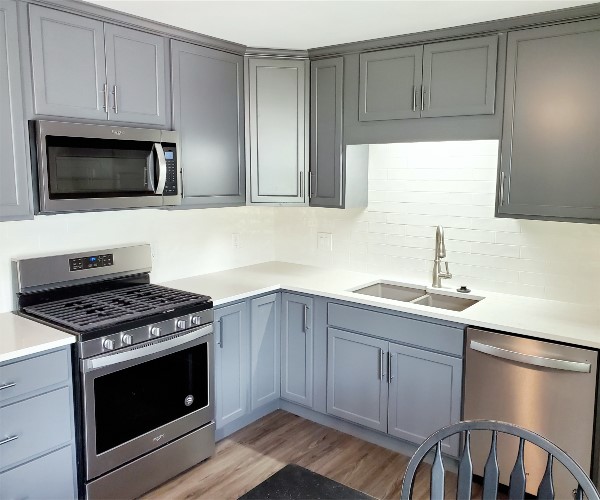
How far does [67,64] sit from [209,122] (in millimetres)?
880

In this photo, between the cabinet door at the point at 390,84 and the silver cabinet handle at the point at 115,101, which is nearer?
the silver cabinet handle at the point at 115,101

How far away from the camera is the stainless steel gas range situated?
2.35 m

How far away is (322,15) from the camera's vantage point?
2.59 m

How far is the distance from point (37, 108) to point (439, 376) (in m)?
2.28

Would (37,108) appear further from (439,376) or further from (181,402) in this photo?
(439,376)

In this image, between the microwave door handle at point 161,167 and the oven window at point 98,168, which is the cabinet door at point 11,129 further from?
the microwave door handle at point 161,167

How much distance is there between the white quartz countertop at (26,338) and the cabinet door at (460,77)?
6.93 ft

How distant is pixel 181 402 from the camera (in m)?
2.74

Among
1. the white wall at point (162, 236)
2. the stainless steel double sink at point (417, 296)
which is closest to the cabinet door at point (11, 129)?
the white wall at point (162, 236)

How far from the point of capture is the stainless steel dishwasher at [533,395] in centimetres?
231

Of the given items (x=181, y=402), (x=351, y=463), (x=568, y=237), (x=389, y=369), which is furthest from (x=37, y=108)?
(x=568, y=237)

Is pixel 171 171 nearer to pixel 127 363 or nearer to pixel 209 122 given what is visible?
pixel 209 122

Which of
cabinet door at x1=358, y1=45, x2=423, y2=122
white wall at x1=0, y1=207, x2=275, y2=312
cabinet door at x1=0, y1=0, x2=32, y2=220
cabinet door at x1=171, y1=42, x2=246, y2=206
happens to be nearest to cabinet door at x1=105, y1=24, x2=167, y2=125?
cabinet door at x1=171, y1=42, x2=246, y2=206

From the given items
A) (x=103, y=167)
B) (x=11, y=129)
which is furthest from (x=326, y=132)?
(x=11, y=129)
